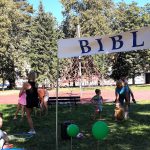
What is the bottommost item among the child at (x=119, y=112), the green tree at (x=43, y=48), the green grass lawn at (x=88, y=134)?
the green grass lawn at (x=88, y=134)

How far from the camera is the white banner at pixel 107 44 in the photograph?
342 inches

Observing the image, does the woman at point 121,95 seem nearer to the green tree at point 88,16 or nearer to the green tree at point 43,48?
the green tree at point 43,48

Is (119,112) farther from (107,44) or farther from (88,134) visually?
(107,44)

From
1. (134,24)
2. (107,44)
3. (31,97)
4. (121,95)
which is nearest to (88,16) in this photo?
(134,24)

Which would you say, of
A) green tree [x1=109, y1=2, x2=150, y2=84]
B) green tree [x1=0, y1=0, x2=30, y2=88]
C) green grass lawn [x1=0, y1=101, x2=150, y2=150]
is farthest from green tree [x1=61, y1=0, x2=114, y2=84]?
green grass lawn [x1=0, y1=101, x2=150, y2=150]

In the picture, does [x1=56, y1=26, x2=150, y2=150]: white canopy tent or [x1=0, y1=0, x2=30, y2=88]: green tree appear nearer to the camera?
[x1=56, y1=26, x2=150, y2=150]: white canopy tent

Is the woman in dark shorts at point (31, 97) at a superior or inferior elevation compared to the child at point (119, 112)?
superior

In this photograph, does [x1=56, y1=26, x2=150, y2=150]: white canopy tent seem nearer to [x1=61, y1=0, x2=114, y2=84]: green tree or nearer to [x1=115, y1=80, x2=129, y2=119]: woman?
[x1=115, y1=80, x2=129, y2=119]: woman

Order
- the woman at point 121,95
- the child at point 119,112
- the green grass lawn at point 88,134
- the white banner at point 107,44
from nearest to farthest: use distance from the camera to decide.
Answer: the white banner at point 107,44 → the green grass lawn at point 88,134 → the child at point 119,112 → the woman at point 121,95

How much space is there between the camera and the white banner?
342 inches

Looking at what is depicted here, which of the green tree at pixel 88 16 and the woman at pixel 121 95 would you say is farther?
the green tree at pixel 88 16

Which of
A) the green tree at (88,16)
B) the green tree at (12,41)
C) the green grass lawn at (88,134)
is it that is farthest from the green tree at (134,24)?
the green grass lawn at (88,134)

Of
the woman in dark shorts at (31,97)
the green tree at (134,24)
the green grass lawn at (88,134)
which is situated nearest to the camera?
the green grass lawn at (88,134)

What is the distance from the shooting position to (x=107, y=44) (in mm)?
9047
